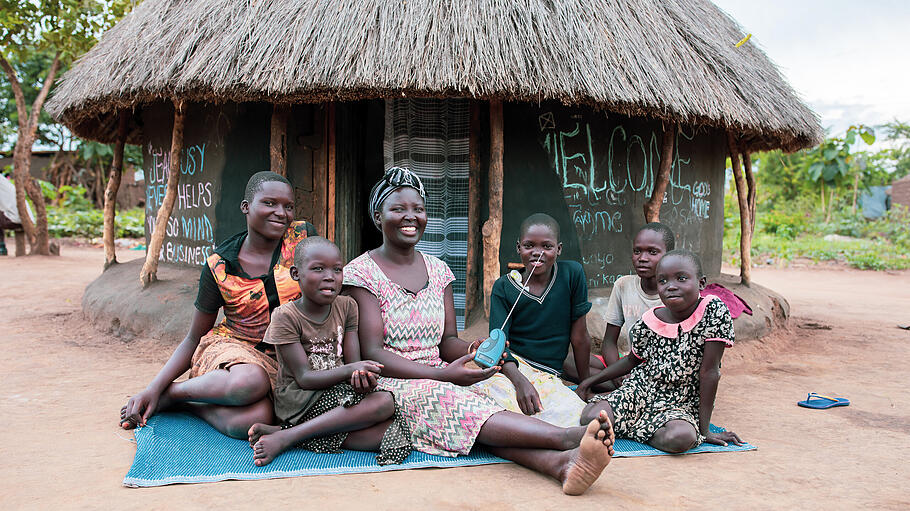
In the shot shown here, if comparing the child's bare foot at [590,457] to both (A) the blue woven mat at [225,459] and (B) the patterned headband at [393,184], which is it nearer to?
(A) the blue woven mat at [225,459]

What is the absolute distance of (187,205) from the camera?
5812mm

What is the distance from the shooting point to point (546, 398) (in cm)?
290

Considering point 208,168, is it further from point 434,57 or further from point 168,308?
point 434,57

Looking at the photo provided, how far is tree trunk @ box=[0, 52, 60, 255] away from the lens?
1045 cm

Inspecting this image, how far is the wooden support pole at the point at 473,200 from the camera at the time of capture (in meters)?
4.95

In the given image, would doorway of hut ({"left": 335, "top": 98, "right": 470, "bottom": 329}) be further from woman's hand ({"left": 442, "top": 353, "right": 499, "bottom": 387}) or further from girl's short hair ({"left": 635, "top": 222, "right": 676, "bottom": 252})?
woman's hand ({"left": 442, "top": 353, "right": 499, "bottom": 387})

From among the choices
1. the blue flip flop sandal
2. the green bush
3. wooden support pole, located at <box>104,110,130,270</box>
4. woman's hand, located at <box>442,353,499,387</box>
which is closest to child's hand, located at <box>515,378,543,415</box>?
woman's hand, located at <box>442,353,499,387</box>

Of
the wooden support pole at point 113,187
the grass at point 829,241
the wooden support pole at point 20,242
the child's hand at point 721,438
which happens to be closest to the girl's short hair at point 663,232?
the child's hand at point 721,438

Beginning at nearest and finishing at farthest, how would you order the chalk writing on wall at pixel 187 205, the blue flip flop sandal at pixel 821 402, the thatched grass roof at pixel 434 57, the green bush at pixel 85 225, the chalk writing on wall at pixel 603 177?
the blue flip flop sandal at pixel 821 402
the thatched grass roof at pixel 434 57
the chalk writing on wall at pixel 603 177
the chalk writing on wall at pixel 187 205
the green bush at pixel 85 225

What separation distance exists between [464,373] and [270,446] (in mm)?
800

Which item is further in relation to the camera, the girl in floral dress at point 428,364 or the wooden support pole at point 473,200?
the wooden support pole at point 473,200

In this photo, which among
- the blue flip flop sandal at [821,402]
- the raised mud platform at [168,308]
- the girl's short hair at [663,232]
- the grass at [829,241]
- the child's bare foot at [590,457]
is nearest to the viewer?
the child's bare foot at [590,457]

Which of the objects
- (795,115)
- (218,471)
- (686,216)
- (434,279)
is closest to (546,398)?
(434,279)

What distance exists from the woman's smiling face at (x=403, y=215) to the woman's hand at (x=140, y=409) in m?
1.29
